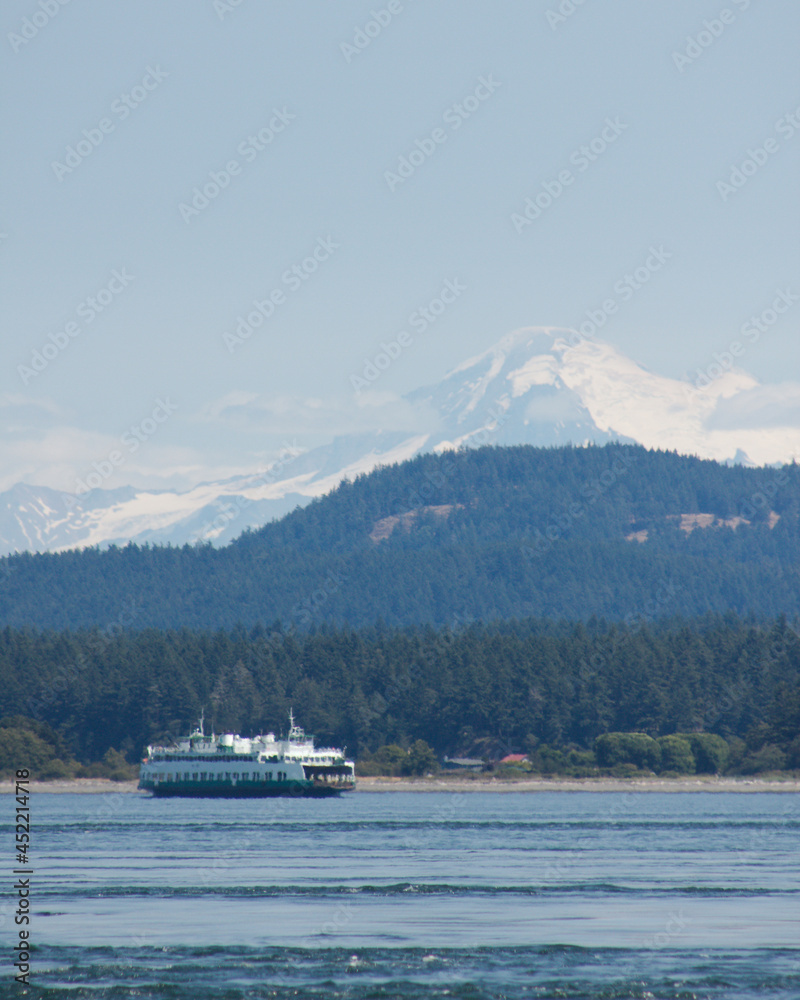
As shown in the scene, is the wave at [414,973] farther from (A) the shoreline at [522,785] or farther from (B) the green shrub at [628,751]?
(B) the green shrub at [628,751]

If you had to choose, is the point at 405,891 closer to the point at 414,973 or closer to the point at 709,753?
the point at 414,973

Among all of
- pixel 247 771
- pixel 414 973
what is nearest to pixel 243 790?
pixel 247 771

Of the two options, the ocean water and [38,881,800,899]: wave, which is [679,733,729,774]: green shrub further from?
[38,881,800,899]: wave

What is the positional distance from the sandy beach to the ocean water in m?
58.5

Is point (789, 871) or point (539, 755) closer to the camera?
point (789, 871)

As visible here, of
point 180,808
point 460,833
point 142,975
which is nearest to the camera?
point 142,975

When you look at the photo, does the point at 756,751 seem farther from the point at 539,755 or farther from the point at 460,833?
the point at 460,833

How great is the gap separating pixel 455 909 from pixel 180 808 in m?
82.4

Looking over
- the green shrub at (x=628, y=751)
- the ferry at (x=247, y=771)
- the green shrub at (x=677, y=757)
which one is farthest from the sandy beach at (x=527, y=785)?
the ferry at (x=247, y=771)

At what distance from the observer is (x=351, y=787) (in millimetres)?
157375

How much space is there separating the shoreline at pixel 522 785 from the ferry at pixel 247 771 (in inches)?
500

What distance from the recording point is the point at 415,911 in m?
54.1

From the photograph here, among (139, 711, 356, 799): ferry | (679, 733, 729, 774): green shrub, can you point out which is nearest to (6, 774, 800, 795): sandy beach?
(679, 733, 729, 774): green shrub

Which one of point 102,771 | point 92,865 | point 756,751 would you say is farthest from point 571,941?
point 102,771
